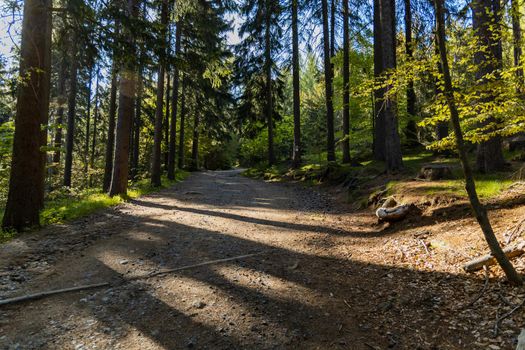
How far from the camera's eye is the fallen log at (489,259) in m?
3.83

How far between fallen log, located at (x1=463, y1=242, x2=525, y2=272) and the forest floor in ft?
0.39

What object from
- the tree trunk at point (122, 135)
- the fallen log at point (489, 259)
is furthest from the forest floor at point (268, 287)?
the tree trunk at point (122, 135)

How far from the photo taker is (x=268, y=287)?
13.6ft

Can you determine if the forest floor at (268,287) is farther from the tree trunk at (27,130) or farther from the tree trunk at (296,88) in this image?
the tree trunk at (296,88)

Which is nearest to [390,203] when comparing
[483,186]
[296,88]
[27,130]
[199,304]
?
[483,186]

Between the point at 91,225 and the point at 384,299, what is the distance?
20.6 ft

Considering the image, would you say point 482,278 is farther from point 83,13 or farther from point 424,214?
point 83,13

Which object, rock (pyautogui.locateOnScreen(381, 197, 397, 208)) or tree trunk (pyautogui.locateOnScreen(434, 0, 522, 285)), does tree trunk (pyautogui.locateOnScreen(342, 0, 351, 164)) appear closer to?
rock (pyautogui.locateOnScreen(381, 197, 397, 208))

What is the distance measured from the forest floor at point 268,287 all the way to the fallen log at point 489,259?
12 cm

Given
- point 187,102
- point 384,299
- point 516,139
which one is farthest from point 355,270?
point 187,102

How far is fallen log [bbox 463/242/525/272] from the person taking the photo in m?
3.83

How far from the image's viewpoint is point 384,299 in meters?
3.79

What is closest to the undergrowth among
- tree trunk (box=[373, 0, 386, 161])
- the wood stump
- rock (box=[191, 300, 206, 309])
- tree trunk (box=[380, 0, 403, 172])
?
the wood stump

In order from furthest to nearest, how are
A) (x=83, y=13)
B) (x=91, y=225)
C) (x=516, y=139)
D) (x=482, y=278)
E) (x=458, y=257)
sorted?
(x=516, y=139) < (x=91, y=225) < (x=83, y=13) < (x=458, y=257) < (x=482, y=278)
